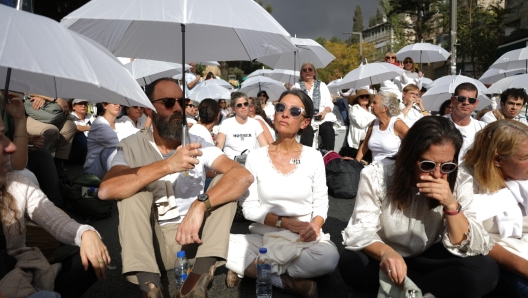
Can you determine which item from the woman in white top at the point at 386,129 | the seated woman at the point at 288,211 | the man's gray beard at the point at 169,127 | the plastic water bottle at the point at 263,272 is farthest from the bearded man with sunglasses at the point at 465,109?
the man's gray beard at the point at 169,127

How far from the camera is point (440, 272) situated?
2828 mm

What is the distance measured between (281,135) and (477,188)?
1603 millimetres

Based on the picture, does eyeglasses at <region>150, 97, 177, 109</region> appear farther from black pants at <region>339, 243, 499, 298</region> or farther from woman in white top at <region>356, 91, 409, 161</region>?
woman in white top at <region>356, 91, 409, 161</region>

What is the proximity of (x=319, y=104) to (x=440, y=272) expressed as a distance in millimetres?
6525

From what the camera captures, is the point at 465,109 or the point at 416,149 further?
the point at 465,109

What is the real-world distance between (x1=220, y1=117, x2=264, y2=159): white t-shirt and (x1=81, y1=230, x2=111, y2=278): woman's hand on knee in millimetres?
4499

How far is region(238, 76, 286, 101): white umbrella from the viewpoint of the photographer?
13438mm

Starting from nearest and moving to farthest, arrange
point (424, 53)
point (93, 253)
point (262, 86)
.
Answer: point (93, 253), point (262, 86), point (424, 53)

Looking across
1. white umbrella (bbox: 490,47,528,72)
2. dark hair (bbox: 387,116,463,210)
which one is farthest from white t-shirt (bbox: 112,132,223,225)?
white umbrella (bbox: 490,47,528,72)

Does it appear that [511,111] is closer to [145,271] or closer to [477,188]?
[477,188]

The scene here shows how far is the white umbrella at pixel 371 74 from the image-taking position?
399 inches

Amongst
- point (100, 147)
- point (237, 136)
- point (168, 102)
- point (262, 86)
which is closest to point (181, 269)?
point (168, 102)

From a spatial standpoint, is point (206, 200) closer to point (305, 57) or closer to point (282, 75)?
point (305, 57)

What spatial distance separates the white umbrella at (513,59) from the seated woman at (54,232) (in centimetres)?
1018
